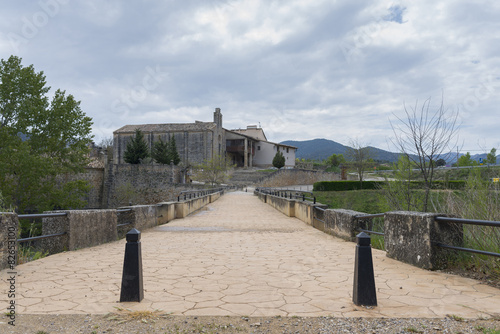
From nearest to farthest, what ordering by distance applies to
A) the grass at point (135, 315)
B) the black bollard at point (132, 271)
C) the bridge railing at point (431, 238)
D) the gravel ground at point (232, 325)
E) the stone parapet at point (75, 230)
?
the gravel ground at point (232, 325) < the grass at point (135, 315) < the black bollard at point (132, 271) < the bridge railing at point (431, 238) < the stone parapet at point (75, 230)

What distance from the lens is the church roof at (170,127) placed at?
60.3 meters

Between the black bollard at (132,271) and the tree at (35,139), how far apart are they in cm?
2676

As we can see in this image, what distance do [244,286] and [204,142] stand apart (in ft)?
184

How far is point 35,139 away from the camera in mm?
28938

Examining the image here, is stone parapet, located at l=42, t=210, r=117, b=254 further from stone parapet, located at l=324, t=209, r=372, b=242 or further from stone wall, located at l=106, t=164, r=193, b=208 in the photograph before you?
stone wall, located at l=106, t=164, r=193, b=208

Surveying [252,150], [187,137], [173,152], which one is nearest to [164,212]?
[173,152]

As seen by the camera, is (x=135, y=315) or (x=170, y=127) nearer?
(x=135, y=315)

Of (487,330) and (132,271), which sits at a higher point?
(132,271)

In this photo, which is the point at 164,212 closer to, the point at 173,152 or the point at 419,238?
the point at 419,238

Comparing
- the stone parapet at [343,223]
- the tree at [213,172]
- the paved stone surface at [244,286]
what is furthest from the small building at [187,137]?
the paved stone surface at [244,286]


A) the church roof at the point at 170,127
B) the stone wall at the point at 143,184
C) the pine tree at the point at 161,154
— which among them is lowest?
the stone wall at the point at 143,184

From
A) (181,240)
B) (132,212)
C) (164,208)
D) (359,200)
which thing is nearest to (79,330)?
(181,240)

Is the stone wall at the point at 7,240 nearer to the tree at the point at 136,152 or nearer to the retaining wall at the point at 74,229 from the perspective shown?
the retaining wall at the point at 74,229

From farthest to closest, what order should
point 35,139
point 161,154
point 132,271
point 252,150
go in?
point 252,150
point 161,154
point 35,139
point 132,271
